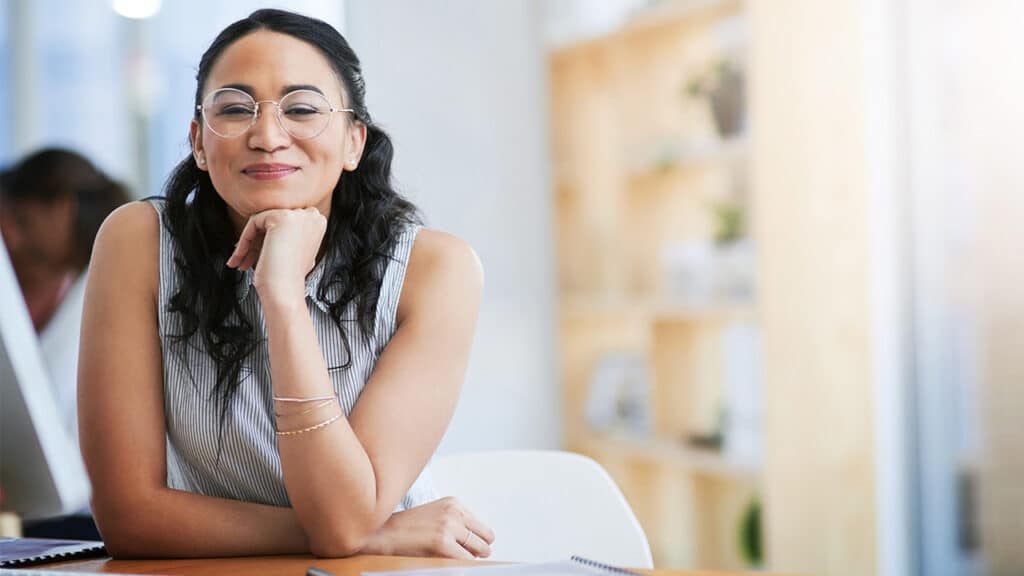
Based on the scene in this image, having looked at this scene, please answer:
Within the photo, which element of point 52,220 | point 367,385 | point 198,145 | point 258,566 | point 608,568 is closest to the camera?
point 608,568

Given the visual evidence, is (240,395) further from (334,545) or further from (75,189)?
(75,189)

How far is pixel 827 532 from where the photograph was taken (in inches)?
110

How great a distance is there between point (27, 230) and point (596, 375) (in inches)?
89.9

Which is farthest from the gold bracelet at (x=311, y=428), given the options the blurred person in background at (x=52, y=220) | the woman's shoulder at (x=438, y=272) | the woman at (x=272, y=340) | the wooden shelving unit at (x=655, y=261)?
the wooden shelving unit at (x=655, y=261)

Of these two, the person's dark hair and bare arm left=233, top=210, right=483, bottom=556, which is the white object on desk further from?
the person's dark hair

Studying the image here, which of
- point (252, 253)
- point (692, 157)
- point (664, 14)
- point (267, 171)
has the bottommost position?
point (252, 253)

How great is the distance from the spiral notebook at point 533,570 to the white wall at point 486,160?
1.33 m

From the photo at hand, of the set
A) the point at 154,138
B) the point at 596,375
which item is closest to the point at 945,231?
the point at 596,375

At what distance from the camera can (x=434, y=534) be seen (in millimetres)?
1235

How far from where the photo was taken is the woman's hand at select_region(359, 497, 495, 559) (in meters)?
1.23

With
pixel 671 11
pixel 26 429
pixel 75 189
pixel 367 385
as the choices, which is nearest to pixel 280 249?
pixel 367 385

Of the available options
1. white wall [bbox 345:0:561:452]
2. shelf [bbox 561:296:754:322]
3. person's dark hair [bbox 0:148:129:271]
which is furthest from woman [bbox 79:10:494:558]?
shelf [bbox 561:296:754:322]

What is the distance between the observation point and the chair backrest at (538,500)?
1475 millimetres

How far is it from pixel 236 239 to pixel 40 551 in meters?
0.52
